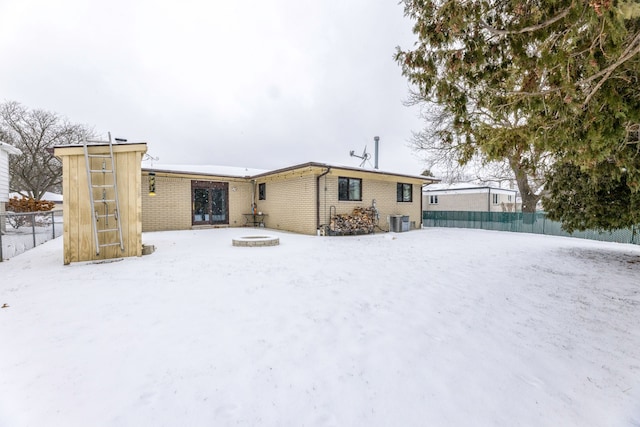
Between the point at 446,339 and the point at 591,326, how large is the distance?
6.14 ft

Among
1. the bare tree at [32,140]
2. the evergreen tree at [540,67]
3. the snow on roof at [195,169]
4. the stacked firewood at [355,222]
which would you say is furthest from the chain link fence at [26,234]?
the bare tree at [32,140]

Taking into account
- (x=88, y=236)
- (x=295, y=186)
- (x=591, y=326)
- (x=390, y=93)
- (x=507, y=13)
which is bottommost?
(x=591, y=326)

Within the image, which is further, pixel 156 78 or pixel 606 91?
pixel 156 78

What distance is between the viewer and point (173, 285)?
13.7 feet

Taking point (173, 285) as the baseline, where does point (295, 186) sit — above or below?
above

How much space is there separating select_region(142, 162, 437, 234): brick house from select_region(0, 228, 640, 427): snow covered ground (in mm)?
6629

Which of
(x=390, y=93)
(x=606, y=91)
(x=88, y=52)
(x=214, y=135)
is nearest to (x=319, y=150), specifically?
(x=214, y=135)

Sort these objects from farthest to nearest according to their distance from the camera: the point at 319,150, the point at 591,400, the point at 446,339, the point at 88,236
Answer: the point at 319,150 < the point at 88,236 < the point at 446,339 < the point at 591,400

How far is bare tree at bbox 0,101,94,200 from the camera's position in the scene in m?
17.5

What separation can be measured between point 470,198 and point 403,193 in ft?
32.7

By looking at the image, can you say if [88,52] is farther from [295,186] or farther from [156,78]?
[295,186]

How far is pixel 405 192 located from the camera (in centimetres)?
1452

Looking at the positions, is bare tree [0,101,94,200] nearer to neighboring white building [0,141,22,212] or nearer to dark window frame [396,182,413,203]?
neighboring white building [0,141,22,212]

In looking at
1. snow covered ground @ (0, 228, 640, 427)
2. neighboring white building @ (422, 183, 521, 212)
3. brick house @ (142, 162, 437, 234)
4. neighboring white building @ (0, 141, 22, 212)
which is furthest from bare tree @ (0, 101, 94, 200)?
neighboring white building @ (422, 183, 521, 212)
